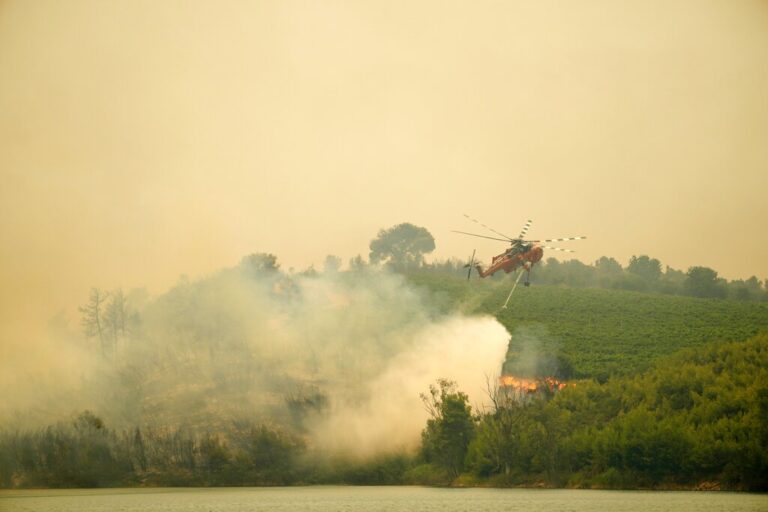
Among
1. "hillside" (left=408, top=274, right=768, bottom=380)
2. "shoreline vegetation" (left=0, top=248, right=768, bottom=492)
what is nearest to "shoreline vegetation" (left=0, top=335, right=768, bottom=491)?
"shoreline vegetation" (left=0, top=248, right=768, bottom=492)

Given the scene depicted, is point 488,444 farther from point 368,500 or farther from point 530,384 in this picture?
point 368,500

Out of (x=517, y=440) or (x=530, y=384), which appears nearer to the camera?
(x=517, y=440)

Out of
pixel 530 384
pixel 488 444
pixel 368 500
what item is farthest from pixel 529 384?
pixel 368 500

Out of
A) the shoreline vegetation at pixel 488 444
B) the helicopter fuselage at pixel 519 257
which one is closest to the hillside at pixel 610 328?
the shoreline vegetation at pixel 488 444

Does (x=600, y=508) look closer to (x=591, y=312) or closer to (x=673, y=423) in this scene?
(x=673, y=423)

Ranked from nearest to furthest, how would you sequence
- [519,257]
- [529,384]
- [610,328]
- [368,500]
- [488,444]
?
[368,500] → [519,257] → [488,444] → [529,384] → [610,328]

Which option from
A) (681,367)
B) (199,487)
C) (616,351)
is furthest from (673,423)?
(199,487)

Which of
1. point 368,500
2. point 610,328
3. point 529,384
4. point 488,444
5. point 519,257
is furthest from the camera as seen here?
point 610,328

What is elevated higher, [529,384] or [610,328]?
[610,328]
